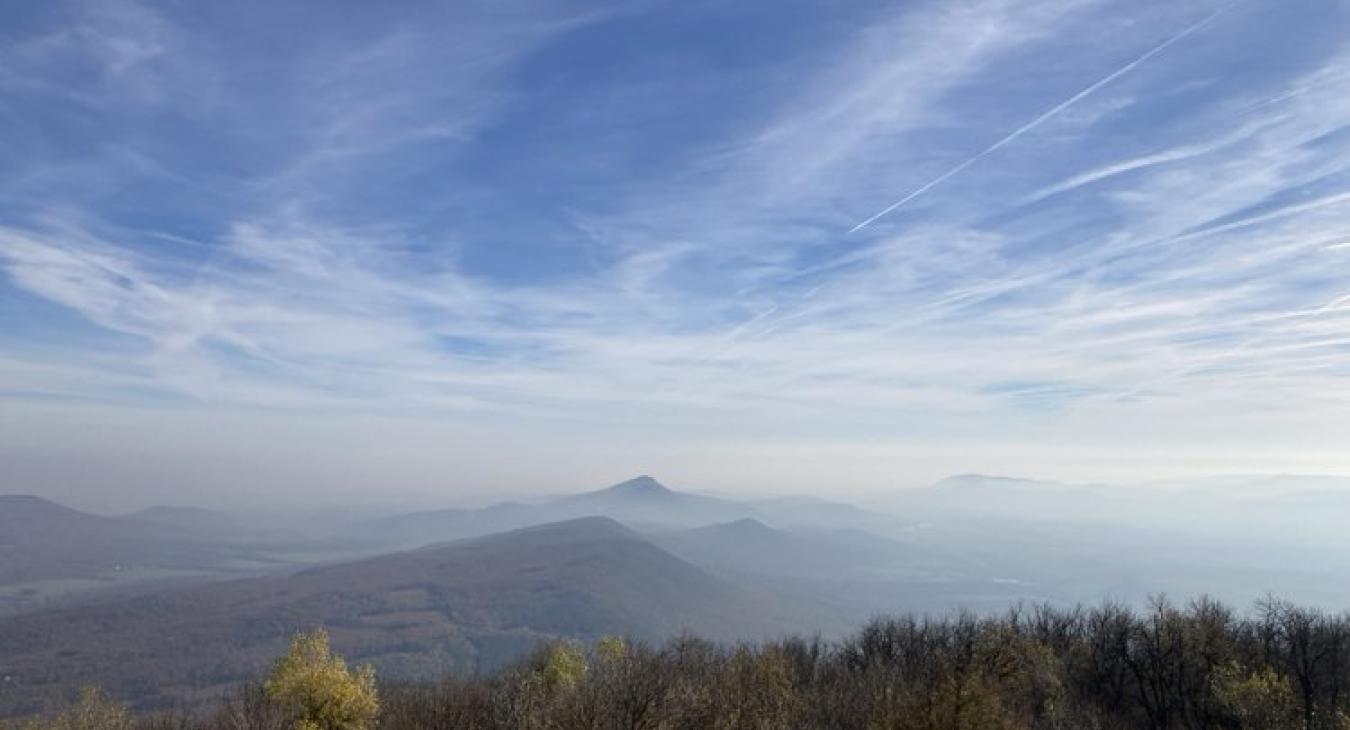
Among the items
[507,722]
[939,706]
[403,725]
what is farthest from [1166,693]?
[403,725]

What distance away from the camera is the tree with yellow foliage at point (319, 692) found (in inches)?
1813

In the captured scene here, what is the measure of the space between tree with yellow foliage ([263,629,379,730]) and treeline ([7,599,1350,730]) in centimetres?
11

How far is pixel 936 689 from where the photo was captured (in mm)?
36906

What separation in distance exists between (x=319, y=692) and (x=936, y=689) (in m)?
35.2

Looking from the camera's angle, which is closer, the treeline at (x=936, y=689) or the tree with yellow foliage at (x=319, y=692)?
the treeline at (x=936, y=689)

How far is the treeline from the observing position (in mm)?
40469

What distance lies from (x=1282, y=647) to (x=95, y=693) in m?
89.5

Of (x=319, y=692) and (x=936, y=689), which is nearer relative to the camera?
(x=936, y=689)

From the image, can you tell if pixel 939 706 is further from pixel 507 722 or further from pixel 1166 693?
pixel 1166 693

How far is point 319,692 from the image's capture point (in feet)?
151

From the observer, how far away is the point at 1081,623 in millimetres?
73438

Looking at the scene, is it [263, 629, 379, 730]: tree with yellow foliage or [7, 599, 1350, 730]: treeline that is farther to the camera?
[263, 629, 379, 730]: tree with yellow foliage

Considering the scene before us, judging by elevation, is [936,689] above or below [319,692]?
above

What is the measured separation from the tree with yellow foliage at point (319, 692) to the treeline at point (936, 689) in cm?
11
